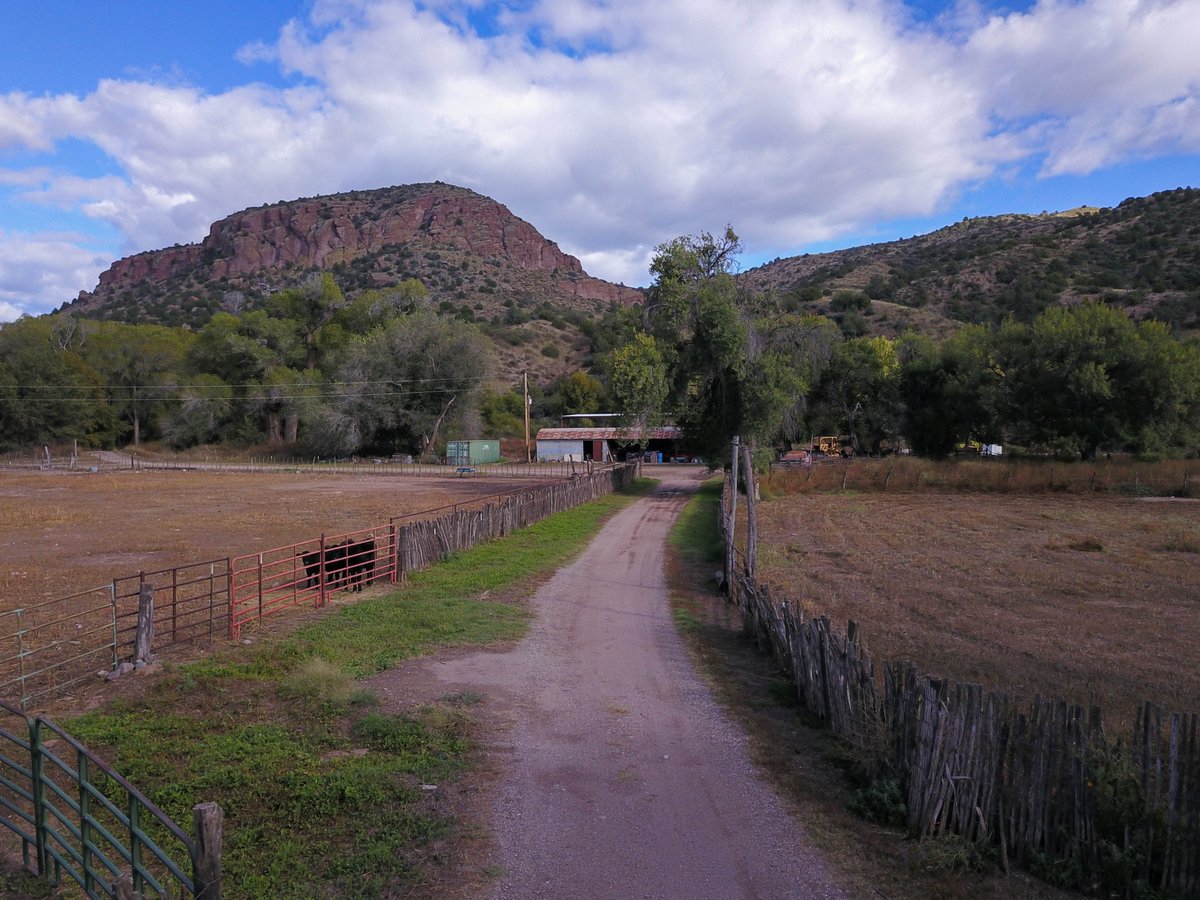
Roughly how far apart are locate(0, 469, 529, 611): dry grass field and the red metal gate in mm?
3833

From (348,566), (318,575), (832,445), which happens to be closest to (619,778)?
(318,575)

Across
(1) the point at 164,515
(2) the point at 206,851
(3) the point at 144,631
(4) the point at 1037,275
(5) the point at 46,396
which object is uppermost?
(4) the point at 1037,275

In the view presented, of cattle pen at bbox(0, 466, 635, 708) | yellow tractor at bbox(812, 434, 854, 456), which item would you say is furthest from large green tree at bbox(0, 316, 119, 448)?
yellow tractor at bbox(812, 434, 854, 456)

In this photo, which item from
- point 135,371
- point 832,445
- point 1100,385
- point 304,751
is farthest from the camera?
point 135,371

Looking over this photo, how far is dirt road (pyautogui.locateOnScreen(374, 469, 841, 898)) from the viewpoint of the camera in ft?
17.7

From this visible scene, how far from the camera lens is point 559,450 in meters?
70.6

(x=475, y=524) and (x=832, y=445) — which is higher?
(x=832, y=445)

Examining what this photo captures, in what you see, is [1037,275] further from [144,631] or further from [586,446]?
[144,631]

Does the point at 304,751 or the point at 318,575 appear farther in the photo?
the point at 318,575

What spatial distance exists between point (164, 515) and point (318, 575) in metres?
20.5

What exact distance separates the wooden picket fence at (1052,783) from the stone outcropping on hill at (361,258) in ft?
471

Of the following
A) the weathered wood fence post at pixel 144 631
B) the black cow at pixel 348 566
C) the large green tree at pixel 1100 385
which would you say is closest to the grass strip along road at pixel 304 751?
the weathered wood fence post at pixel 144 631

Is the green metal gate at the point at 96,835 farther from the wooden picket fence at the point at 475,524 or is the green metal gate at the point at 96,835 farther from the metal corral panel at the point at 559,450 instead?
the metal corral panel at the point at 559,450

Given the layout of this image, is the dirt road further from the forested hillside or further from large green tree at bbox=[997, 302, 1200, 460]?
the forested hillside
